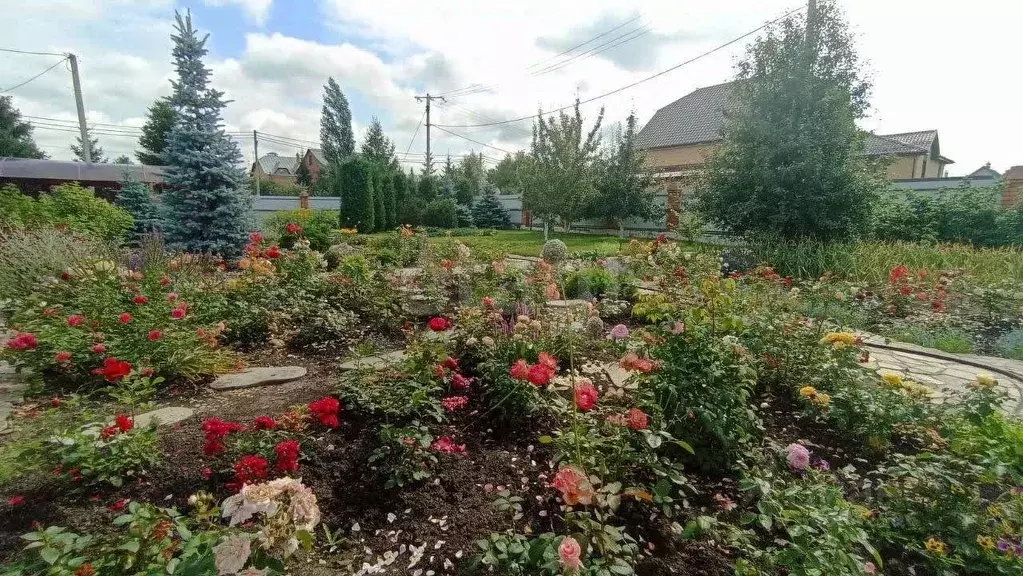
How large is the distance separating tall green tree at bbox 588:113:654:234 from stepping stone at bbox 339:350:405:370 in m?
12.9

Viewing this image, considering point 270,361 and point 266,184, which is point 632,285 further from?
point 266,184

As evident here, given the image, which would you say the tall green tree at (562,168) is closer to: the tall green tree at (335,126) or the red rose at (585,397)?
the red rose at (585,397)

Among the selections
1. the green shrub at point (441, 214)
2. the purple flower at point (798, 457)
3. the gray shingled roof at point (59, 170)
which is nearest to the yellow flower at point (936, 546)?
the purple flower at point (798, 457)

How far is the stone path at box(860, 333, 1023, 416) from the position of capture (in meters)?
3.15

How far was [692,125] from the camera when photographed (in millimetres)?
21391

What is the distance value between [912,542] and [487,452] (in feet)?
5.05

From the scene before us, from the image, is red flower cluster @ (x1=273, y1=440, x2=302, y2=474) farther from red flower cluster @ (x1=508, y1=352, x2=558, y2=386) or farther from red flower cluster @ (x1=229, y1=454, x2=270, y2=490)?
red flower cluster @ (x1=508, y1=352, x2=558, y2=386)

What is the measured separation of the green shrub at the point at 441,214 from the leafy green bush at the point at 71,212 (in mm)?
11743

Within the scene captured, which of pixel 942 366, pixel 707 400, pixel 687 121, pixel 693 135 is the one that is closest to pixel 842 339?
pixel 707 400

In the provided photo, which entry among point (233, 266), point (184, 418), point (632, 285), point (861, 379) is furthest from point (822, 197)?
point (233, 266)

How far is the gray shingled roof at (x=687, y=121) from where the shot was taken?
20.6m

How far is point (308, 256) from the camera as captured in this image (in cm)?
484

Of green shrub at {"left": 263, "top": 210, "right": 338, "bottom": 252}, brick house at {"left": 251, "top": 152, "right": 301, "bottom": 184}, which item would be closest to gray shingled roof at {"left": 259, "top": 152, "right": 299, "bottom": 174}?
brick house at {"left": 251, "top": 152, "right": 301, "bottom": 184}

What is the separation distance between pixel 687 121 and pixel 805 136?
51.3 feet
